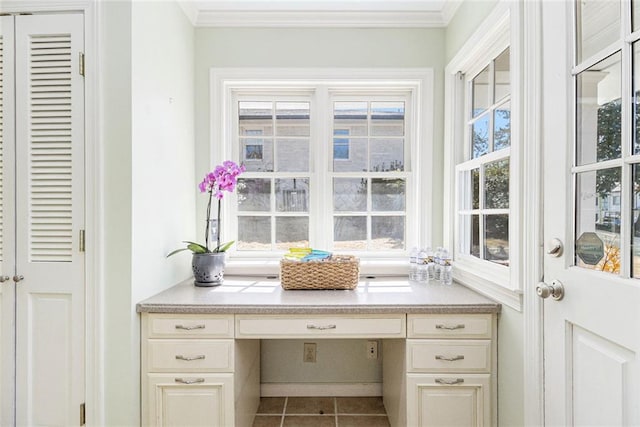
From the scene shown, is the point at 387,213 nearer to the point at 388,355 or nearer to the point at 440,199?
the point at 440,199

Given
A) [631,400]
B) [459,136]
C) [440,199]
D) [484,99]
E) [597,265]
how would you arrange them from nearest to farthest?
[631,400]
[597,265]
[484,99]
[459,136]
[440,199]

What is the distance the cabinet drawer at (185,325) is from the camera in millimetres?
1643

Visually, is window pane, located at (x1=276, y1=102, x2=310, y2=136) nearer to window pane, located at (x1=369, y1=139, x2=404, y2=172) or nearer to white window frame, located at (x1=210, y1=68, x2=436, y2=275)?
white window frame, located at (x1=210, y1=68, x2=436, y2=275)

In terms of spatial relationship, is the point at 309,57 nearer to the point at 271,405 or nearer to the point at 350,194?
the point at 350,194

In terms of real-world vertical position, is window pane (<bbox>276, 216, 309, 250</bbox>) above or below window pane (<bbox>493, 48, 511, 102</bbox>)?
below

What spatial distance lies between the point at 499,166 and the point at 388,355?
1223mm

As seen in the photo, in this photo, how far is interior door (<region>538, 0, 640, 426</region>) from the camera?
978 mm

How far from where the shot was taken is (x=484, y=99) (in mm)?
1937

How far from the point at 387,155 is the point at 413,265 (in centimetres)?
81

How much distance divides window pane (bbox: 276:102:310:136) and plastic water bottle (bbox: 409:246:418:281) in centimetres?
111

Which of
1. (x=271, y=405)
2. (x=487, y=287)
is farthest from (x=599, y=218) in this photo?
(x=271, y=405)

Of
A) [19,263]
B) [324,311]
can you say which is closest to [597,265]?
[324,311]

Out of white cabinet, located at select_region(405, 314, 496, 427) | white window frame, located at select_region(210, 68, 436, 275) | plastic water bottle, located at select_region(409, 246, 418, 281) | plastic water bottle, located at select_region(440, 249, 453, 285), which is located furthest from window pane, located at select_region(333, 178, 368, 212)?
white cabinet, located at select_region(405, 314, 496, 427)

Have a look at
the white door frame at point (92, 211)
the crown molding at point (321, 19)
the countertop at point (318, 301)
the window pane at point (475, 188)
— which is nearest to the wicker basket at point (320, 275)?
the countertop at point (318, 301)
